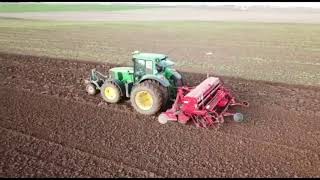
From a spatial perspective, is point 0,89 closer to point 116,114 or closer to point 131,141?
point 116,114

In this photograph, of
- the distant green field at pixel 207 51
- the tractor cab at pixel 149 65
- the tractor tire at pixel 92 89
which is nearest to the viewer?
the tractor cab at pixel 149 65

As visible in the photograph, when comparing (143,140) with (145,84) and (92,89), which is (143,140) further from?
(92,89)

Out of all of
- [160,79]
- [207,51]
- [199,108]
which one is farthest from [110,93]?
[207,51]

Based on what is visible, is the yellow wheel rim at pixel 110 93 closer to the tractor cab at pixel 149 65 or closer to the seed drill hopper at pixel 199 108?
the tractor cab at pixel 149 65

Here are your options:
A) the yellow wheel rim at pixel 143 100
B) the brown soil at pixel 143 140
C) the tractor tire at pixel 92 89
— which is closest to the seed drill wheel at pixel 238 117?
the brown soil at pixel 143 140

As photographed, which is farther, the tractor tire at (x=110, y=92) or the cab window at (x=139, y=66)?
the tractor tire at (x=110, y=92)

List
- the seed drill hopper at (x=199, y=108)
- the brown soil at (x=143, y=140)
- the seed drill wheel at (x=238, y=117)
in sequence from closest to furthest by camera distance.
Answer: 1. the brown soil at (x=143, y=140)
2. the seed drill hopper at (x=199, y=108)
3. the seed drill wheel at (x=238, y=117)

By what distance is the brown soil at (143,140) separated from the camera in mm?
7219

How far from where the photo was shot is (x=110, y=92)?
35.1 feet

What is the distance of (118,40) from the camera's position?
2752 centimetres

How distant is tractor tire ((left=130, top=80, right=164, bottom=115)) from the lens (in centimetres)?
941

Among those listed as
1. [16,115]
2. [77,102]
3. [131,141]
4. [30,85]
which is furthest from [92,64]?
[131,141]

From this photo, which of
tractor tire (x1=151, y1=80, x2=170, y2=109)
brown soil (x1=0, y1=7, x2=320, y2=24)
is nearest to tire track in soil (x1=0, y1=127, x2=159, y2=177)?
tractor tire (x1=151, y1=80, x2=170, y2=109)

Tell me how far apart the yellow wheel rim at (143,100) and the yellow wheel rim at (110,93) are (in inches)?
39.4
